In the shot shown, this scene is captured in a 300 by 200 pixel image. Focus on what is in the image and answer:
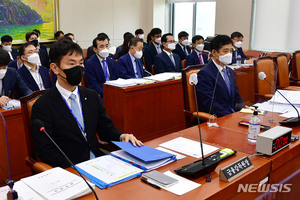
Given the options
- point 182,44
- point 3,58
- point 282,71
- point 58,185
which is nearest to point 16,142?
point 3,58

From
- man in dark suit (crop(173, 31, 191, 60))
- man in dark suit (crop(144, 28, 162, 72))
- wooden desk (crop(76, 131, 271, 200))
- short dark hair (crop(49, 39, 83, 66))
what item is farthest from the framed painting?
wooden desk (crop(76, 131, 271, 200))

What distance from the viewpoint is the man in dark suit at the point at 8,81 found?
296cm

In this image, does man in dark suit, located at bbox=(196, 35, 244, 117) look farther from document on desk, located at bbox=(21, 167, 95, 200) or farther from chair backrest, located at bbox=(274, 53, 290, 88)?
document on desk, located at bbox=(21, 167, 95, 200)

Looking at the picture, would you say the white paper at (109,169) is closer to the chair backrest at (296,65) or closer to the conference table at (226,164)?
the conference table at (226,164)

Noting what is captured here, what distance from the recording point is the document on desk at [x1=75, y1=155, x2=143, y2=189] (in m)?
1.39

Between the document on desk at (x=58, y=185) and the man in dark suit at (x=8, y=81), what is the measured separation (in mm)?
1880

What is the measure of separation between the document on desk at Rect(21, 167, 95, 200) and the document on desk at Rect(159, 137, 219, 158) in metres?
0.64

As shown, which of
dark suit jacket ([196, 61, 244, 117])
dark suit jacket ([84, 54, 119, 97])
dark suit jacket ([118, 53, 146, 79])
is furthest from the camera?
dark suit jacket ([118, 53, 146, 79])

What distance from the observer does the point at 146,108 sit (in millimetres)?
3588

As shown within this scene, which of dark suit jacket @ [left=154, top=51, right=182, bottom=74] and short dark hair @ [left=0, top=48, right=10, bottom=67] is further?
dark suit jacket @ [left=154, top=51, right=182, bottom=74]

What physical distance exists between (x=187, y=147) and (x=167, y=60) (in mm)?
3323

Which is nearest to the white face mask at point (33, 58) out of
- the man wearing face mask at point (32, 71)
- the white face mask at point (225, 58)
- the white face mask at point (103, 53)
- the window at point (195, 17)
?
the man wearing face mask at point (32, 71)

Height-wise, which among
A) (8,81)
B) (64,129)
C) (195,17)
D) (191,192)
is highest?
(195,17)

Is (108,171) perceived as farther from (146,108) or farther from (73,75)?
(146,108)
